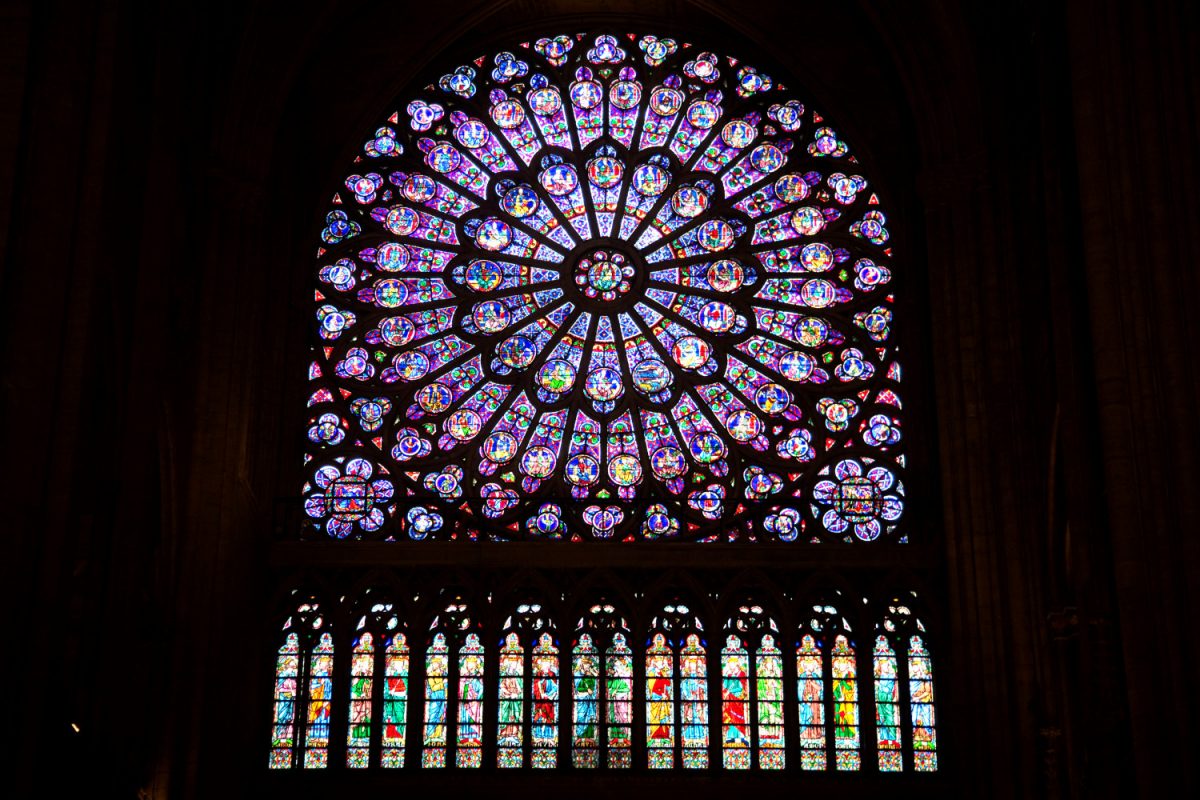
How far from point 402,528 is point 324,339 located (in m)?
2.08

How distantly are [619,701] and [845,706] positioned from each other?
190 cm

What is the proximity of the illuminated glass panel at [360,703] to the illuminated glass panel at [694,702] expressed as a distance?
262 centimetres

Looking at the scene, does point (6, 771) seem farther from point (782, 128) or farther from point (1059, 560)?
point (782, 128)

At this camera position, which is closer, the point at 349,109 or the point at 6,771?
the point at 6,771

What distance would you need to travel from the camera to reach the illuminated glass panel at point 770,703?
15.5m

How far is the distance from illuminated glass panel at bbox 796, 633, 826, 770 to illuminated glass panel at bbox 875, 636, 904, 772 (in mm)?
473

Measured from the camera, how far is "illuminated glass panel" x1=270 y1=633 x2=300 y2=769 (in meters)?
15.5

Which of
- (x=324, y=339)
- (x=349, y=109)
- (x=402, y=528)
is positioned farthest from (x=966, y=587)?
(x=349, y=109)

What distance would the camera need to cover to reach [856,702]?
1561 cm

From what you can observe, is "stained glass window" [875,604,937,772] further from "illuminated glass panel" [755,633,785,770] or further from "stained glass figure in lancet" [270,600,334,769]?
"stained glass figure in lancet" [270,600,334,769]

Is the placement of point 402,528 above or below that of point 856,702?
above

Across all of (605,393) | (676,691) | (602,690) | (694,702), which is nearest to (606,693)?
(602,690)

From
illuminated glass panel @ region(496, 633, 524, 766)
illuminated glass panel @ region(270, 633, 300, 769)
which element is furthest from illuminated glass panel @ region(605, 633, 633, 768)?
illuminated glass panel @ region(270, 633, 300, 769)

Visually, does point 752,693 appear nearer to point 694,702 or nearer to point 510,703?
point 694,702
